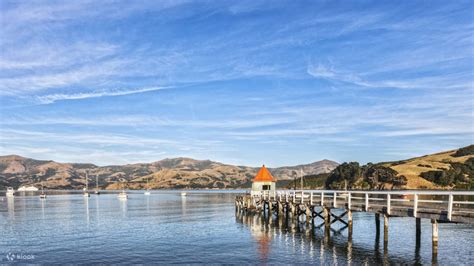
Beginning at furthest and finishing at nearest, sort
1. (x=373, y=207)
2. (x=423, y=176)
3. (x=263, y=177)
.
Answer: (x=423, y=176) → (x=263, y=177) → (x=373, y=207)

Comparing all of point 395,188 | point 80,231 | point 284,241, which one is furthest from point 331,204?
point 395,188

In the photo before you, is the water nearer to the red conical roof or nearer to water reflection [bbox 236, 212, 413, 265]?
water reflection [bbox 236, 212, 413, 265]

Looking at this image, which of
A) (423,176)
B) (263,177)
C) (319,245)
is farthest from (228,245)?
(423,176)

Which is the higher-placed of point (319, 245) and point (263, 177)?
point (263, 177)

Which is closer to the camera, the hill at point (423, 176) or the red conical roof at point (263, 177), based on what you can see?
the red conical roof at point (263, 177)

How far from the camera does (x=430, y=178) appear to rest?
178 metres

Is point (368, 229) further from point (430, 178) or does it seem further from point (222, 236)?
point (430, 178)

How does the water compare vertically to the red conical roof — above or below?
below

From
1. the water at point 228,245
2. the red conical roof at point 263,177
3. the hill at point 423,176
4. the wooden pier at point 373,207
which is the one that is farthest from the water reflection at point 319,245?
the hill at point 423,176

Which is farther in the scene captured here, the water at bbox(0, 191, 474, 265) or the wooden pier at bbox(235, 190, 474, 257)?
the water at bbox(0, 191, 474, 265)

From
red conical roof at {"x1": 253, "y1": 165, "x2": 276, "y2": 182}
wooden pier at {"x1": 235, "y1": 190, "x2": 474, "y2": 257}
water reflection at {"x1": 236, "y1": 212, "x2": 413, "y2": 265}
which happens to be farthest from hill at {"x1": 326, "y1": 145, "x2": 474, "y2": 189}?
water reflection at {"x1": 236, "y1": 212, "x2": 413, "y2": 265}

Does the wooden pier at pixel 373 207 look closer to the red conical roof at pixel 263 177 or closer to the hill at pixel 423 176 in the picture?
the red conical roof at pixel 263 177

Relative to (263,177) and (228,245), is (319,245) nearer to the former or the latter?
(228,245)

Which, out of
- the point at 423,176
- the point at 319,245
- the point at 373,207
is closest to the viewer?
the point at 373,207
